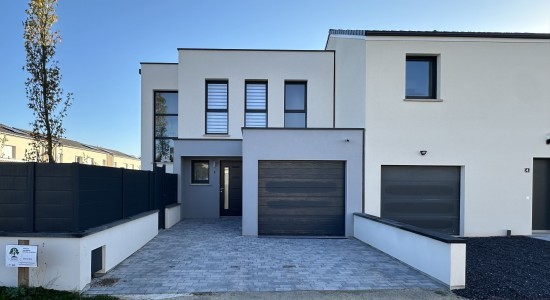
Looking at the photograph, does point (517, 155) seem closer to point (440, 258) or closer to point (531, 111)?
point (531, 111)

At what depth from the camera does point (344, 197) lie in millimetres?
8367

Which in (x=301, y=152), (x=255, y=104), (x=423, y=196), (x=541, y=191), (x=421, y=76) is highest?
(x=421, y=76)

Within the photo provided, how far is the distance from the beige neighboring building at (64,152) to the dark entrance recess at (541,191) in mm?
14449

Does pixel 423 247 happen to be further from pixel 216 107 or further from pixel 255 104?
pixel 216 107

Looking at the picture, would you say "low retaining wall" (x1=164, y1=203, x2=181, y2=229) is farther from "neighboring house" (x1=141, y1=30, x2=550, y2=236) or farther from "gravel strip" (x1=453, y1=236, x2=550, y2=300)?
"gravel strip" (x1=453, y1=236, x2=550, y2=300)

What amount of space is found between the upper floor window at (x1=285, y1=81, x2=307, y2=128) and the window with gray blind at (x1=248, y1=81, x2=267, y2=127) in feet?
3.08

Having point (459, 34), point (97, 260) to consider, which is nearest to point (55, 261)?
point (97, 260)

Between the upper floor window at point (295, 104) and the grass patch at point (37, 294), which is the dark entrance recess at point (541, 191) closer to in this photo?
the upper floor window at point (295, 104)

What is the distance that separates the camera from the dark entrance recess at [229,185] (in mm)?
11742

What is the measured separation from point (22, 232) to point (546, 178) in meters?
12.8

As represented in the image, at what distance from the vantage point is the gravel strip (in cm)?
445

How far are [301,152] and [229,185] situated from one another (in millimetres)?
4598

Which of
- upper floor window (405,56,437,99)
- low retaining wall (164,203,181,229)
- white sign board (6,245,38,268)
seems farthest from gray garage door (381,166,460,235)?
white sign board (6,245,38,268)

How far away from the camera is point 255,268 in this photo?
5.45 meters
